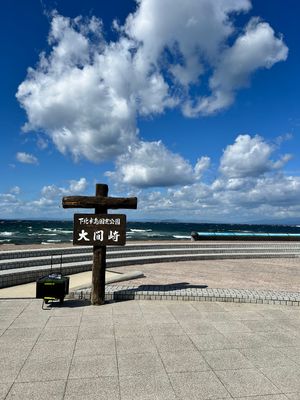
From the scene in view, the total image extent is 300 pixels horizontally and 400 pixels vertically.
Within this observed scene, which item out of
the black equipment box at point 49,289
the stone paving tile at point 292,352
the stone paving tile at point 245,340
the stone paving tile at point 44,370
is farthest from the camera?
the black equipment box at point 49,289

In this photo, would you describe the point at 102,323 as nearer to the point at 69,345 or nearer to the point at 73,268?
the point at 69,345

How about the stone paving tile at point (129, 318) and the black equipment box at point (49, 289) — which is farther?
the black equipment box at point (49, 289)

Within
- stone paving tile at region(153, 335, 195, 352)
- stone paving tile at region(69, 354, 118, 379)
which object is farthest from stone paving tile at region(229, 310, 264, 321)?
stone paving tile at region(69, 354, 118, 379)

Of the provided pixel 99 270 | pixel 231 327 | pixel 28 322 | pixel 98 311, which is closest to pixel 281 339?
pixel 231 327

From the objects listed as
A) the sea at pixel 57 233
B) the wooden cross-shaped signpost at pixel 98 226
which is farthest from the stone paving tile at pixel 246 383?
the sea at pixel 57 233

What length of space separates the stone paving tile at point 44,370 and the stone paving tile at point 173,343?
63.2 inches

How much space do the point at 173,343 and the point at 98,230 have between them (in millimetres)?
3669

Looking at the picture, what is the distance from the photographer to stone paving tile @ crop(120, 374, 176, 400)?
3.86 metres

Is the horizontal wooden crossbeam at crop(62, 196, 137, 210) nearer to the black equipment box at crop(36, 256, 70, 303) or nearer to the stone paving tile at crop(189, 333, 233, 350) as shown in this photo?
the black equipment box at crop(36, 256, 70, 303)

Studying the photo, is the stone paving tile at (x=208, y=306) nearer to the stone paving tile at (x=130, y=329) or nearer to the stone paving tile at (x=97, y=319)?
the stone paving tile at (x=130, y=329)

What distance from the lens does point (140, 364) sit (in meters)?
4.70

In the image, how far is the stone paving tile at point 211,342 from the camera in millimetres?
5402

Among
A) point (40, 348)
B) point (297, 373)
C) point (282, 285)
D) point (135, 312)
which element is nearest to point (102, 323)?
point (135, 312)

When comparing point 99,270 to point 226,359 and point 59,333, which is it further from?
point 226,359
